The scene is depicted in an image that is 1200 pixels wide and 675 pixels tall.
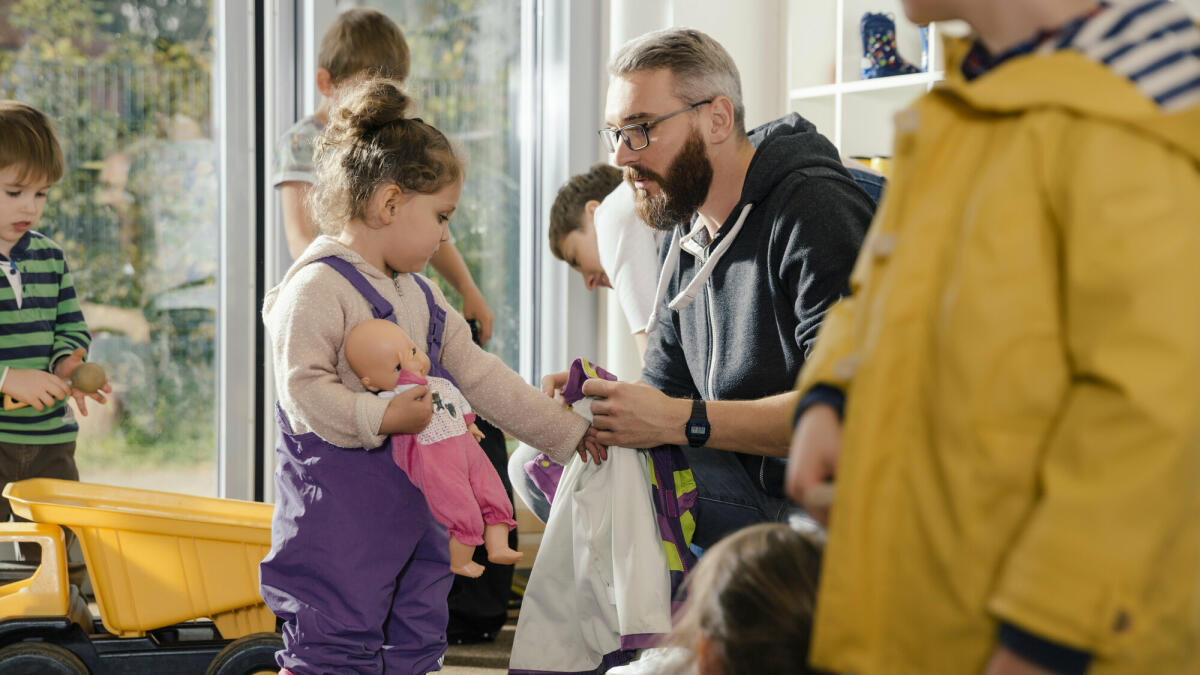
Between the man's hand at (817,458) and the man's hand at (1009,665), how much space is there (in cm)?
17

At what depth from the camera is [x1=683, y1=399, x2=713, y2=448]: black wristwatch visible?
1878 millimetres

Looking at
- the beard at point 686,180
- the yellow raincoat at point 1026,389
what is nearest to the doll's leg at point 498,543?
the beard at point 686,180

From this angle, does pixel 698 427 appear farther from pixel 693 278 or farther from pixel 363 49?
pixel 363 49

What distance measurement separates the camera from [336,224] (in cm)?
182

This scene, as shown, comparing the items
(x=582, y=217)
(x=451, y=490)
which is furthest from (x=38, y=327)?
(x=582, y=217)

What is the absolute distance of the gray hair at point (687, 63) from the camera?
211 cm

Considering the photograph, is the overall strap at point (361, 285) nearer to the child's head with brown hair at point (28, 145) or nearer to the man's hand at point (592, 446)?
the man's hand at point (592, 446)

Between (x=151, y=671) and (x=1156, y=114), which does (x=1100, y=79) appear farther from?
(x=151, y=671)

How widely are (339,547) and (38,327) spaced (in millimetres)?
1174

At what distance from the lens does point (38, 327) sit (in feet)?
7.92

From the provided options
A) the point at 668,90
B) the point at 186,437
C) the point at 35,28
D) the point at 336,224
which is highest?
the point at 35,28

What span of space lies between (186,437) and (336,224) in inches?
69.7

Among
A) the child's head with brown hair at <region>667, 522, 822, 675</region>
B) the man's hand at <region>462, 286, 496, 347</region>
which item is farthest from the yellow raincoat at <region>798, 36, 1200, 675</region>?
the man's hand at <region>462, 286, 496, 347</region>

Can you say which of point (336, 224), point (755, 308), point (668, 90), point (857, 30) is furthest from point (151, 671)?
point (857, 30)
